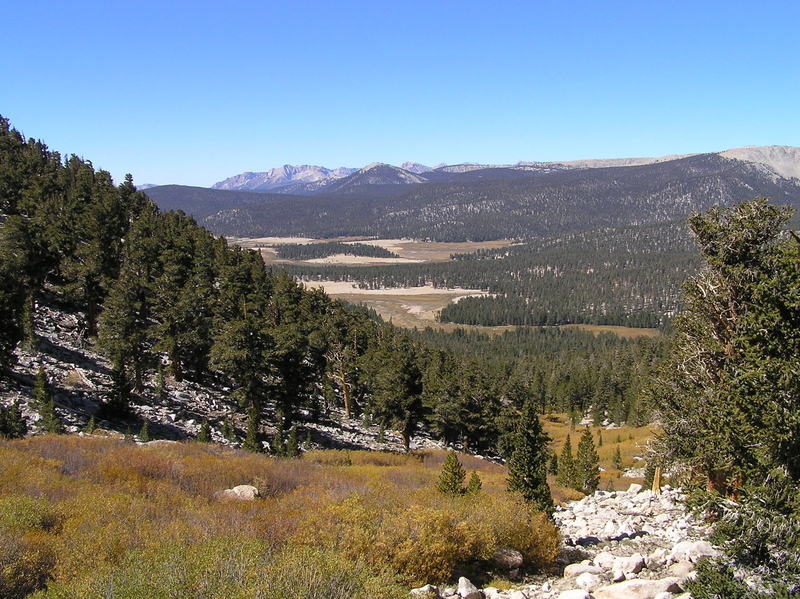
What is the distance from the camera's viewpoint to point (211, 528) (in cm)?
1347

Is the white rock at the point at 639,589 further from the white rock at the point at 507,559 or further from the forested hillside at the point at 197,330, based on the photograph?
the forested hillside at the point at 197,330

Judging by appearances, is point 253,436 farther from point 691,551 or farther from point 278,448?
point 691,551

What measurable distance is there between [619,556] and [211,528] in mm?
13065

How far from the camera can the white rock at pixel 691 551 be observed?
15797 mm

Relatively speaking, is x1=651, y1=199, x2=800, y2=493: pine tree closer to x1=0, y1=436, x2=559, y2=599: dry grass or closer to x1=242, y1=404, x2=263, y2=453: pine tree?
x1=0, y1=436, x2=559, y2=599: dry grass

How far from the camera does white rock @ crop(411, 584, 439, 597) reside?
12445mm

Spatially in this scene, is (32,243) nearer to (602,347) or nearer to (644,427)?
(644,427)

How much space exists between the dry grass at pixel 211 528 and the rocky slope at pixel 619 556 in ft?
3.79

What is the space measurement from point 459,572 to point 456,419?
43581mm

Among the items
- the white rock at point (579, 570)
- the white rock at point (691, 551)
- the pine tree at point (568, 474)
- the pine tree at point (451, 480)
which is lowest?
the pine tree at point (568, 474)

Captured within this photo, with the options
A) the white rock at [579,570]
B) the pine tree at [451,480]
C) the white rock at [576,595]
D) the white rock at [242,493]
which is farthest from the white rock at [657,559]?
the white rock at [242,493]

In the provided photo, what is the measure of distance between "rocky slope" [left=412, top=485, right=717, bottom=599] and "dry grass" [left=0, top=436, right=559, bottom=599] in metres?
1.15

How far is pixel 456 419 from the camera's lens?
5822cm

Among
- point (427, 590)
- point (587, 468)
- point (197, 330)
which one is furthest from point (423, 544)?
point (197, 330)
